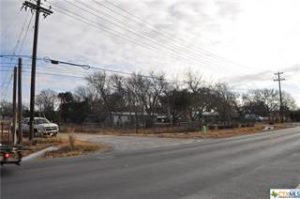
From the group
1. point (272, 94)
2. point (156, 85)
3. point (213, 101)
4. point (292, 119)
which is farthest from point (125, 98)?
point (272, 94)

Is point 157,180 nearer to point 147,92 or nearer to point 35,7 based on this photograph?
point 35,7

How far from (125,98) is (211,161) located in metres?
73.6

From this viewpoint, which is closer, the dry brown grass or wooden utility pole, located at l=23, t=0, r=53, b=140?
the dry brown grass

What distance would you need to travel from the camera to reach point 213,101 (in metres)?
84.8

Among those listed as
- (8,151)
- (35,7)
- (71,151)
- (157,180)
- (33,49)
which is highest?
(35,7)

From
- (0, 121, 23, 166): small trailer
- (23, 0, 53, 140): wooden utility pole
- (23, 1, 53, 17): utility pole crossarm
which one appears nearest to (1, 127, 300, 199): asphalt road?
(0, 121, 23, 166): small trailer

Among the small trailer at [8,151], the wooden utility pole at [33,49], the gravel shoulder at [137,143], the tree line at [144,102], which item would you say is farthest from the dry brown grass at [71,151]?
the tree line at [144,102]

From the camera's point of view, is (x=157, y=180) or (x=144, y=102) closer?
(x=157, y=180)

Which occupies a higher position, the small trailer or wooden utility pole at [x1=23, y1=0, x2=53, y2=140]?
wooden utility pole at [x1=23, y1=0, x2=53, y2=140]

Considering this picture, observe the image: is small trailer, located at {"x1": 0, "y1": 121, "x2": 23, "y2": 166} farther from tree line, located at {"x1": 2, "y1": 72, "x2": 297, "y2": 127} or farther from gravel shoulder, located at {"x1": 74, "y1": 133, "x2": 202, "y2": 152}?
tree line, located at {"x1": 2, "y1": 72, "x2": 297, "y2": 127}

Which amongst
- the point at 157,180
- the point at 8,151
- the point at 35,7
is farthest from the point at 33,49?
the point at 157,180

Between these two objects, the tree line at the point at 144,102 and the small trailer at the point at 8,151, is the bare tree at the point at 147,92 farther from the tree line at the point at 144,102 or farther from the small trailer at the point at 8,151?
the small trailer at the point at 8,151

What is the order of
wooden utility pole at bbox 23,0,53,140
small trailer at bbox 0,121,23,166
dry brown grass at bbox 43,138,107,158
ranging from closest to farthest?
small trailer at bbox 0,121,23,166
dry brown grass at bbox 43,138,107,158
wooden utility pole at bbox 23,0,53,140

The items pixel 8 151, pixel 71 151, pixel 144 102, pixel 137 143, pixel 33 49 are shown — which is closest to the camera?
pixel 8 151
